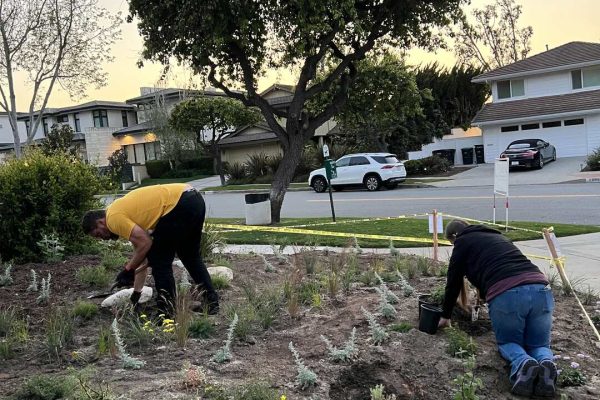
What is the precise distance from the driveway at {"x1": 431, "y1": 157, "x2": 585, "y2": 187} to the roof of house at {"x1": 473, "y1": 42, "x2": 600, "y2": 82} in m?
5.65

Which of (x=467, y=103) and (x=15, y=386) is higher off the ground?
(x=467, y=103)

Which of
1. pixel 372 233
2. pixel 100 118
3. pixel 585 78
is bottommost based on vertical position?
pixel 372 233

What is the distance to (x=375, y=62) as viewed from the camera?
58.0 ft

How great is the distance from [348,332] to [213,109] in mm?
35175

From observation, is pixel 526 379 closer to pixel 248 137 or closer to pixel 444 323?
pixel 444 323

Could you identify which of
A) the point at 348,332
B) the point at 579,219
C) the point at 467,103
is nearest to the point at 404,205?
the point at 579,219

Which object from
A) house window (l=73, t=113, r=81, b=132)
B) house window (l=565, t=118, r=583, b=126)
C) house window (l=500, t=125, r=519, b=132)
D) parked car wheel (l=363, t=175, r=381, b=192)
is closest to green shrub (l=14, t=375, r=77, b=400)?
parked car wheel (l=363, t=175, r=381, b=192)

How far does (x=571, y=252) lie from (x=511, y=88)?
96.1 feet

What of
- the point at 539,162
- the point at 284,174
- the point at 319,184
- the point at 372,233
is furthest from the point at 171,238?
the point at 539,162

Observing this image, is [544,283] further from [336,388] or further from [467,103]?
[467,103]

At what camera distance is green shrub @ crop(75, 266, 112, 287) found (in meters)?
6.30

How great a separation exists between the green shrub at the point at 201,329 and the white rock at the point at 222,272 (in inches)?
69.3

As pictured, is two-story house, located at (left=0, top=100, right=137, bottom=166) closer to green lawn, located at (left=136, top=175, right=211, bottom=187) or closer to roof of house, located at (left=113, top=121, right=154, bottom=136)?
Result: roof of house, located at (left=113, top=121, right=154, bottom=136)

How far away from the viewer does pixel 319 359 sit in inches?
164
